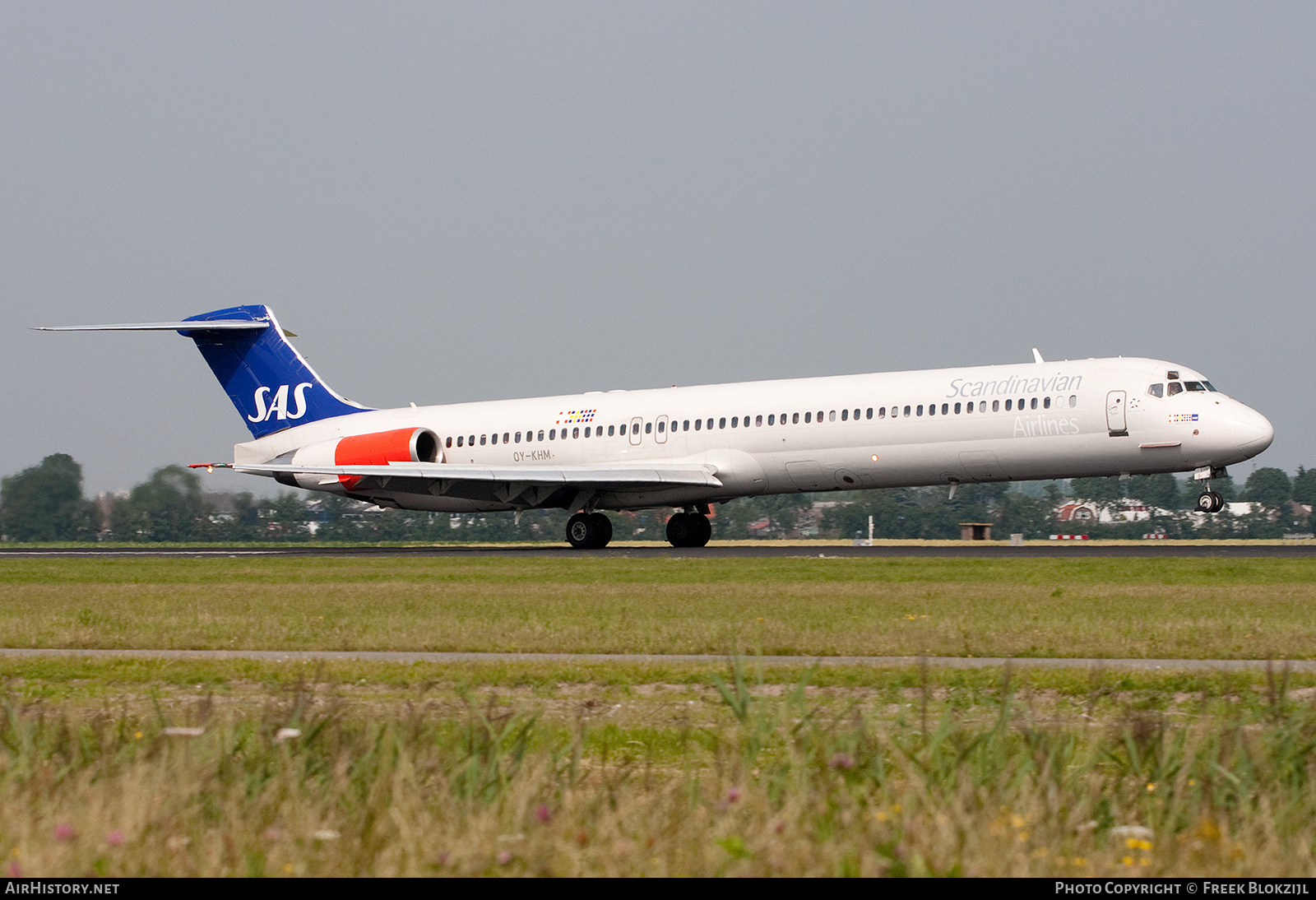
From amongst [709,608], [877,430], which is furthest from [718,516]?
[709,608]

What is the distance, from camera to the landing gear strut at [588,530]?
38.6 meters

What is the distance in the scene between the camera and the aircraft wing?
36.6 metres

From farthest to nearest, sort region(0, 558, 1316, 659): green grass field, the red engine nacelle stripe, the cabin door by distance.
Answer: the red engine nacelle stripe < the cabin door < region(0, 558, 1316, 659): green grass field

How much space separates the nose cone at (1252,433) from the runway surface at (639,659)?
63.2ft

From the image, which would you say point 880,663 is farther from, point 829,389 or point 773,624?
point 829,389

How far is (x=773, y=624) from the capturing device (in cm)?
1677

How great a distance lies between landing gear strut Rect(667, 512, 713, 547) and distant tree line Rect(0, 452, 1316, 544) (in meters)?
11.6

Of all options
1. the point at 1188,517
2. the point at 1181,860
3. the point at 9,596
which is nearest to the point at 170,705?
the point at 1181,860

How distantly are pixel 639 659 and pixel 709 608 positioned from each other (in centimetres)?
511

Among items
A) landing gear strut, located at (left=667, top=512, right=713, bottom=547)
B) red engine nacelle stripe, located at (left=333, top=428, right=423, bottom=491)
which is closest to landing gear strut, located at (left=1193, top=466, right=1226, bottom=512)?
landing gear strut, located at (left=667, top=512, right=713, bottom=547)

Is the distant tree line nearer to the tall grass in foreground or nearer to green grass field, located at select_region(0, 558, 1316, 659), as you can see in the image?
green grass field, located at select_region(0, 558, 1316, 659)

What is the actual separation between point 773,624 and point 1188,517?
57180 millimetres

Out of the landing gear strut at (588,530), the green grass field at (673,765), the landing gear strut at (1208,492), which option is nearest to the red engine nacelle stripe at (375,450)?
the landing gear strut at (588,530)

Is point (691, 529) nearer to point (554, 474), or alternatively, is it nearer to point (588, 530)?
point (588, 530)
